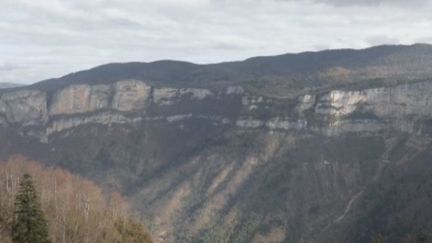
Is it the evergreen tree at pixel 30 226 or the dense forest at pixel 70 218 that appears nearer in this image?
the evergreen tree at pixel 30 226

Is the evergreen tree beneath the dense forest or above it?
above

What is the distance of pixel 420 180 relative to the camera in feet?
630

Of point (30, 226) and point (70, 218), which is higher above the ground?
point (30, 226)

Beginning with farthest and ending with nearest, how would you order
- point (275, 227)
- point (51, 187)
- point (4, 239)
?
point (275, 227) < point (51, 187) < point (4, 239)

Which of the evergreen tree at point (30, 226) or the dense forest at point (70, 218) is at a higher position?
the evergreen tree at point (30, 226)

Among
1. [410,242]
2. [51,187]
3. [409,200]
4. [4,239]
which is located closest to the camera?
[4,239]

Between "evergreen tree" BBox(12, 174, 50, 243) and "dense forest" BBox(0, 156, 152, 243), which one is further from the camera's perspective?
"dense forest" BBox(0, 156, 152, 243)

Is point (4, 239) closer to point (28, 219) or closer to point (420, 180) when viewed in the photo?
point (28, 219)

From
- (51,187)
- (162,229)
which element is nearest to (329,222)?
(162,229)

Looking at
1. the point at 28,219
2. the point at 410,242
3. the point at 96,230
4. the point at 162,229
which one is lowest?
the point at 162,229

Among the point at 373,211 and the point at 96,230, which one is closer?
the point at 96,230

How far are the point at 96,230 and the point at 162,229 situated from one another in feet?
368

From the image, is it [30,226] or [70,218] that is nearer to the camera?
[30,226]

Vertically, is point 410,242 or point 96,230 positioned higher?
point 96,230
